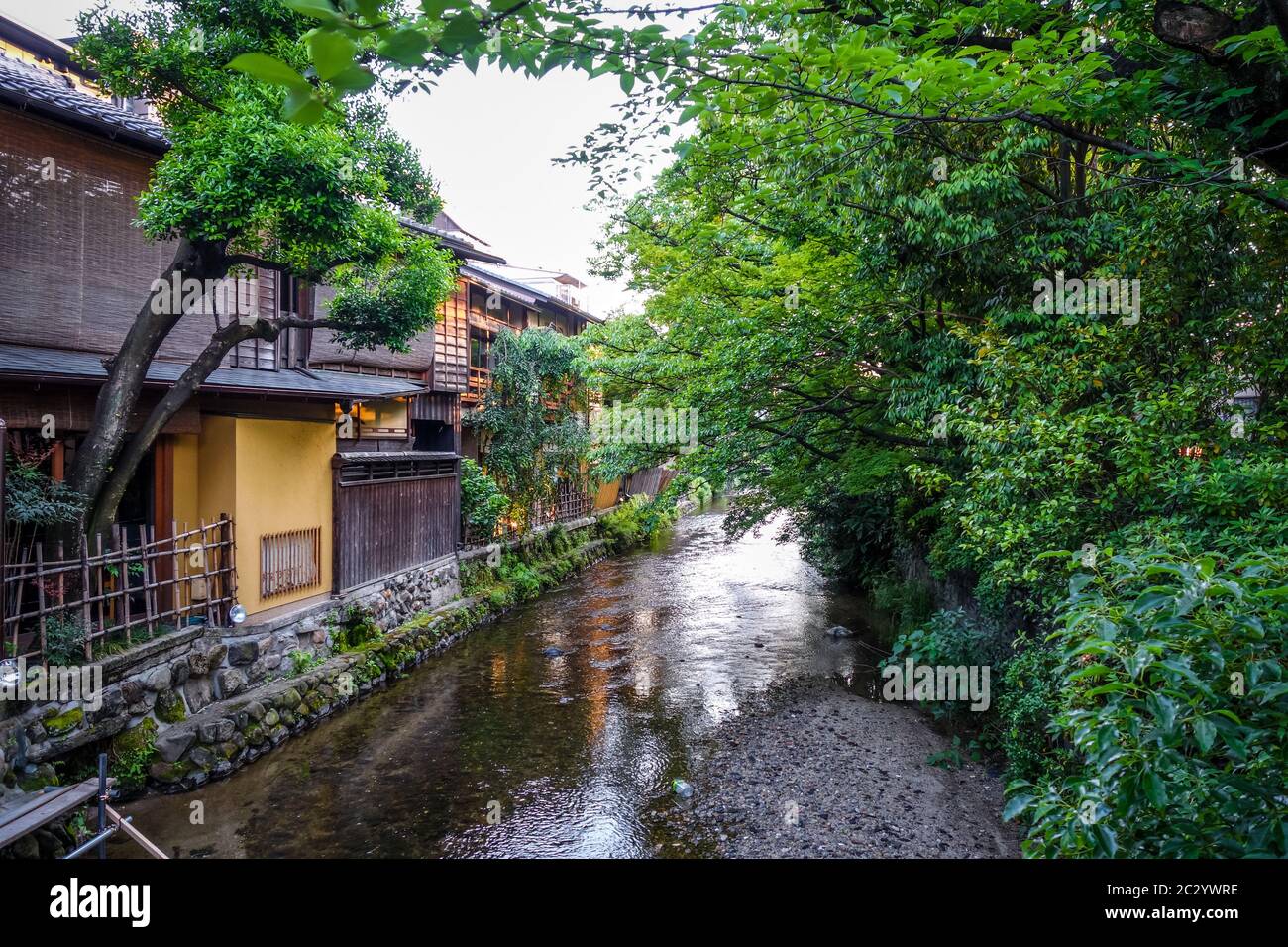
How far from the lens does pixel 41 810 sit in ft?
18.8

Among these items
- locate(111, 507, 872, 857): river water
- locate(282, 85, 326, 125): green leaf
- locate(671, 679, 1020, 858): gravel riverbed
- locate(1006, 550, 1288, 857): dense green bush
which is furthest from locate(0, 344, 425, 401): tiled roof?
locate(1006, 550, 1288, 857): dense green bush

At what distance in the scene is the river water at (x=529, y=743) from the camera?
7867 millimetres

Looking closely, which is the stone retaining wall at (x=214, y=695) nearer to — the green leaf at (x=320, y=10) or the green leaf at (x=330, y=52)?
the green leaf at (x=330, y=52)

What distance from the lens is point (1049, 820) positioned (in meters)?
2.98

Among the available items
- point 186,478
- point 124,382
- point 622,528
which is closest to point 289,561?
point 186,478

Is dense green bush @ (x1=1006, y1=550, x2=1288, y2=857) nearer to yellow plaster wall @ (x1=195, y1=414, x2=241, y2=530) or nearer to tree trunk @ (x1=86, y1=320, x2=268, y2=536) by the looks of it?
tree trunk @ (x1=86, y1=320, x2=268, y2=536)

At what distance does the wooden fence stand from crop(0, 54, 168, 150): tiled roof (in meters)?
6.45

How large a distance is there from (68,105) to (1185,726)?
15123 mm

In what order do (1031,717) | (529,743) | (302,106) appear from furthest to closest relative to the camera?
(529,743)
(1031,717)
(302,106)

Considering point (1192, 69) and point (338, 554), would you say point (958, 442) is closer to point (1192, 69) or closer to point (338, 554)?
point (1192, 69)

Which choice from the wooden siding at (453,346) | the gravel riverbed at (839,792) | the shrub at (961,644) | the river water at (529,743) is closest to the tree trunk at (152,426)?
the river water at (529,743)

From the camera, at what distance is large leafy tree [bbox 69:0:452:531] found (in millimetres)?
8344

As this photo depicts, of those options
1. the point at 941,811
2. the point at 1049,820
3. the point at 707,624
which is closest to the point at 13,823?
the point at 1049,820

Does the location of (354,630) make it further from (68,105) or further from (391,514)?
(68,105)
